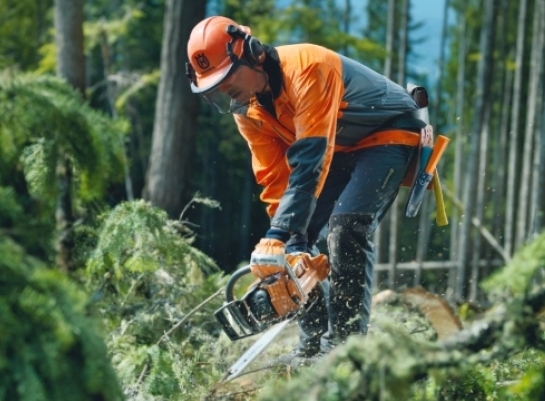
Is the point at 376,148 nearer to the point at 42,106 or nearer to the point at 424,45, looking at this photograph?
the point at 42,106

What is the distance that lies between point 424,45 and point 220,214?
13560 mm

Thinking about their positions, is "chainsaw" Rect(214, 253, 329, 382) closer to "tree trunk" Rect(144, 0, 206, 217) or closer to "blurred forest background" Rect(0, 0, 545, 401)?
"blurred forest background" Rect(0, 0, 545, 401)

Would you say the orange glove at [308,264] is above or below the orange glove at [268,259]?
below

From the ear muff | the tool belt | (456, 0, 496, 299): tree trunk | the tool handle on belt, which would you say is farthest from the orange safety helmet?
(456, 0, 496, 299): tree trunk

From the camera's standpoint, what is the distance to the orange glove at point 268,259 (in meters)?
3.89

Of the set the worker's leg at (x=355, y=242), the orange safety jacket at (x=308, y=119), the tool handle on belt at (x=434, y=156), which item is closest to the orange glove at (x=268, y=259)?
the orange safety jacket at (x=308, y=119)

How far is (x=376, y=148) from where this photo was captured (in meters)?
4.62

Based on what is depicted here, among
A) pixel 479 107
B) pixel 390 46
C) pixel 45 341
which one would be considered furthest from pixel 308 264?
pixel 390 46

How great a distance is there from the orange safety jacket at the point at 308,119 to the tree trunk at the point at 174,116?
4.98m

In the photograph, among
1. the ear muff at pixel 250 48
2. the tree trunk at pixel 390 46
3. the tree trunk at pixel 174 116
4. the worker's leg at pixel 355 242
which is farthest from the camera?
the tree trunk at pixel 390 46

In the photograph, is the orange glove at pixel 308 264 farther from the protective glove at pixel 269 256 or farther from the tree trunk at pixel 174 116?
the tree trunk at pixel 174 116

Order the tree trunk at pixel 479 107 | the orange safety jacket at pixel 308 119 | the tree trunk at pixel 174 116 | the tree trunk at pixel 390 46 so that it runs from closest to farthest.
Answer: the orange safety jacket at pixel 308 119 → the tree trunk at pixel 174 116 → the tree trunk at pixel 479 107 → the tree trunk at pixel 390 46

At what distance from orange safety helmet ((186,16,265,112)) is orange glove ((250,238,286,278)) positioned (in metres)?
0.80

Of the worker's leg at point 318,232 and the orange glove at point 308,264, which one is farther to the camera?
the worker's leg at point 318,232
